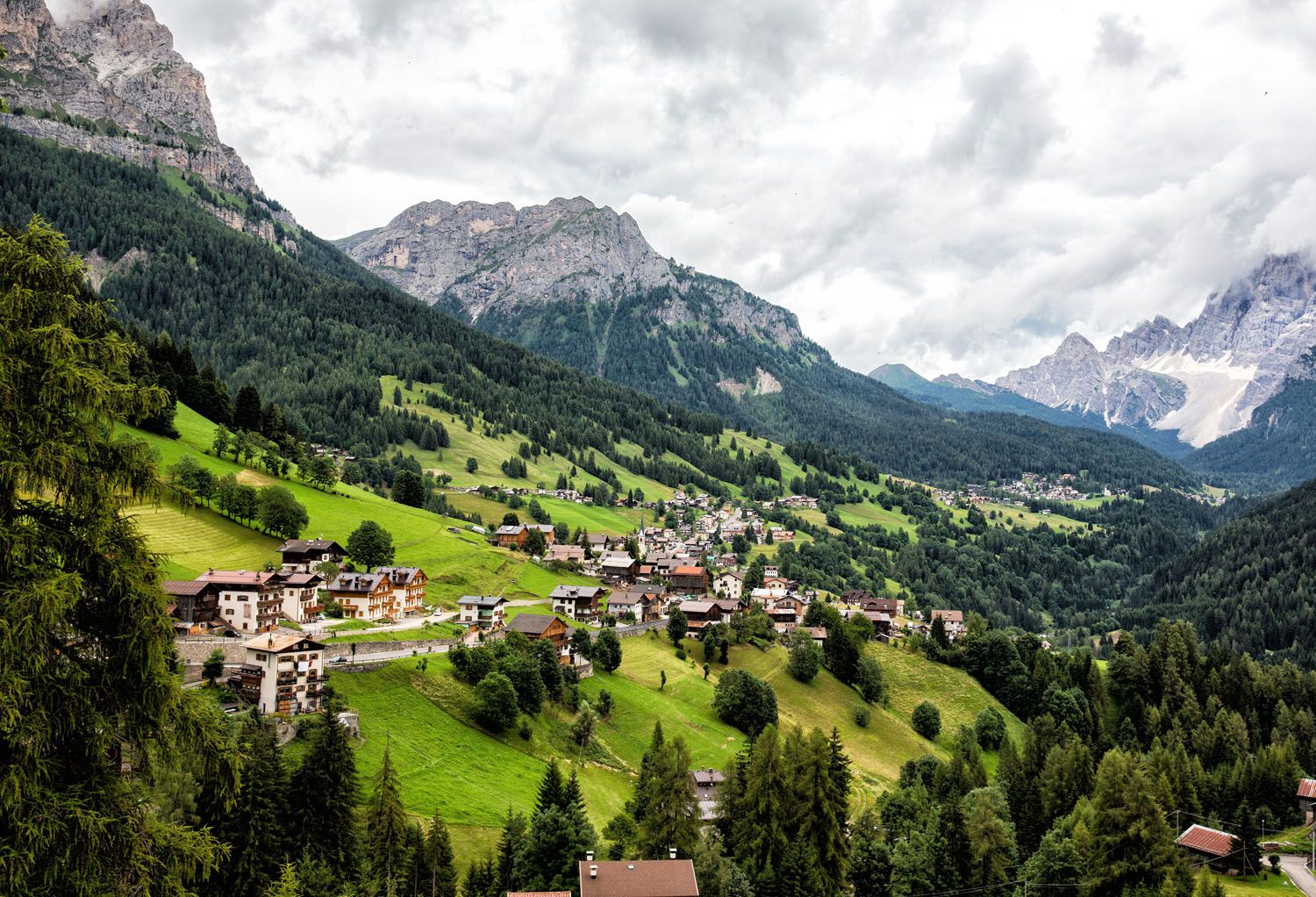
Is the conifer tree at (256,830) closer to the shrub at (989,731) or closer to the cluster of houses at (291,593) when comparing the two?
the cluster of houses at (291,593)

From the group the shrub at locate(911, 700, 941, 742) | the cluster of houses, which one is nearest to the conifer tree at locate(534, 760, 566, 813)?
the cluster of houses

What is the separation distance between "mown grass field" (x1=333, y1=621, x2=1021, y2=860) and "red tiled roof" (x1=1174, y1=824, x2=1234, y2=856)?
26714 mm

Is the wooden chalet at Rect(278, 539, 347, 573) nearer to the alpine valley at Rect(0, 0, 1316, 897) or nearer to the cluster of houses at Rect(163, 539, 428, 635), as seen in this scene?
the cluster of houses at Rect(163, 539, 428, 635)

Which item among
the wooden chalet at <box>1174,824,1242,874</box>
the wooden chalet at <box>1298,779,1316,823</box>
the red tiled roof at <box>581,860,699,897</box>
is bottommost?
the wooden chalet at <box>1174,824,1242,874</box>

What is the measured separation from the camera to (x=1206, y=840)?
2817 inches

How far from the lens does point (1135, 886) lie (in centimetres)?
5788

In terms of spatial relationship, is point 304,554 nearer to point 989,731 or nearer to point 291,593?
point 291,593

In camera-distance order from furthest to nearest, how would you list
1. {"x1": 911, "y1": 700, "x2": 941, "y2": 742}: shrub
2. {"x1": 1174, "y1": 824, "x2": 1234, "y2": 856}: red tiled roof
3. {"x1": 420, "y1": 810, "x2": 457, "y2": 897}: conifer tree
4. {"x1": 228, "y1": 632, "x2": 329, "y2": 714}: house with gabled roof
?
{"x1": 911, "y1": 700, "x2": 941, "y2": 742}: shrub
{"x1": 1174, "y1": 824, "x2": 1234, "y2": 856}: red tiled roof
{"x1": 228, "y1": 632, "x2": 329, "y2": 714}: house with gabled roof
{"x1": 420, "y1": 810, "x2": 457, "y2": 897}: conifer tree

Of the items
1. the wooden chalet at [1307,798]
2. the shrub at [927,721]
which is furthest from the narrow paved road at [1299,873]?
the shrub at [927,721]

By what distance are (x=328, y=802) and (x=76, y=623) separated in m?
36.1

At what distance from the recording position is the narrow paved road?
208ft

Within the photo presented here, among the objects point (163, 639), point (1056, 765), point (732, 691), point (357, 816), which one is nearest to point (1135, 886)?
point (1056, 765)

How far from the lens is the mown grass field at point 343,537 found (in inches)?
3656

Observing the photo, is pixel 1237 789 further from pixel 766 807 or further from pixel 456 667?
pixel 456 667
